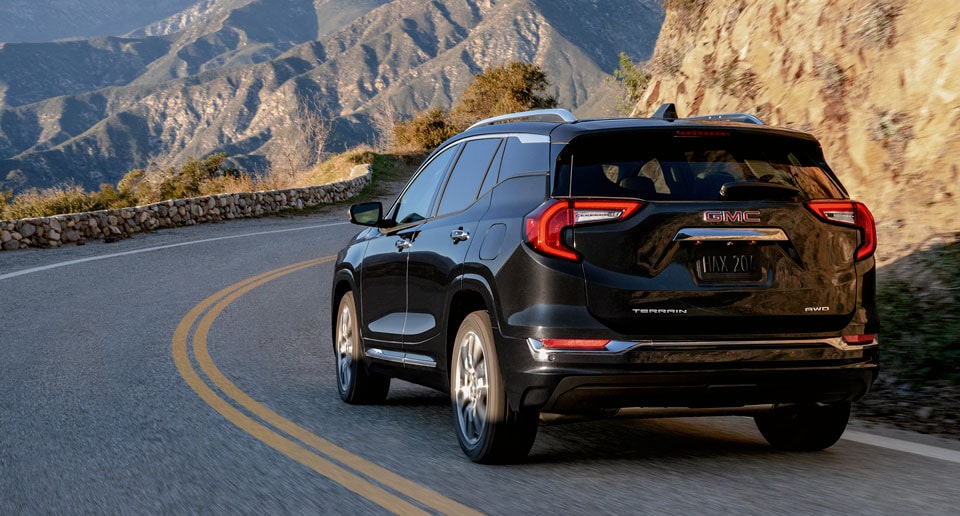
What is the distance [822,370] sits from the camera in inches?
206

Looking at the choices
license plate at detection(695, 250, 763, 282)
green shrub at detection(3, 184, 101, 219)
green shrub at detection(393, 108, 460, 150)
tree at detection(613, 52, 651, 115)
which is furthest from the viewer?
green shrub at detection(393, 108, 460, 150)

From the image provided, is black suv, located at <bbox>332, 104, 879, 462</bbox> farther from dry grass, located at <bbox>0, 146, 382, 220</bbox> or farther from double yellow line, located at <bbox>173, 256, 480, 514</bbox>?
dry grass, located at <bbox>0, 146, 382, 220</bbox>

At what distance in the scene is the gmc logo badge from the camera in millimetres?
5125

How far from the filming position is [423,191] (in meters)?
7.41

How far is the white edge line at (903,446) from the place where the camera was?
5.68m

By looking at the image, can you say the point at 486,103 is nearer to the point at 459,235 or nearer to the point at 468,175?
the point at 468,175

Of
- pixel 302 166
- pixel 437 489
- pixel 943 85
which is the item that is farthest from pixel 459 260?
pixel 302 166

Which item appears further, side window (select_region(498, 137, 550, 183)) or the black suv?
side window (select_region(498, 137, 550, 183))

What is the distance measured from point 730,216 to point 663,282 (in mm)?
455

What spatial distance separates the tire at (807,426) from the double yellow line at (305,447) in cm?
195

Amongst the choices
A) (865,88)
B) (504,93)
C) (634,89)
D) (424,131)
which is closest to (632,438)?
(865,88)

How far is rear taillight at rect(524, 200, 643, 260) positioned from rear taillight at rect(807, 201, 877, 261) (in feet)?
3.01

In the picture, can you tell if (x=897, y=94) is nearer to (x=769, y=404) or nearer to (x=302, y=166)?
(x=769, y=404)

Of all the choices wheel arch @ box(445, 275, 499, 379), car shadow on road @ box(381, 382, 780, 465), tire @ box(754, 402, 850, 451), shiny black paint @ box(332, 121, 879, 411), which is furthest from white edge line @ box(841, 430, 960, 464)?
wheel arch @ box(445, 275, 499, 379)
